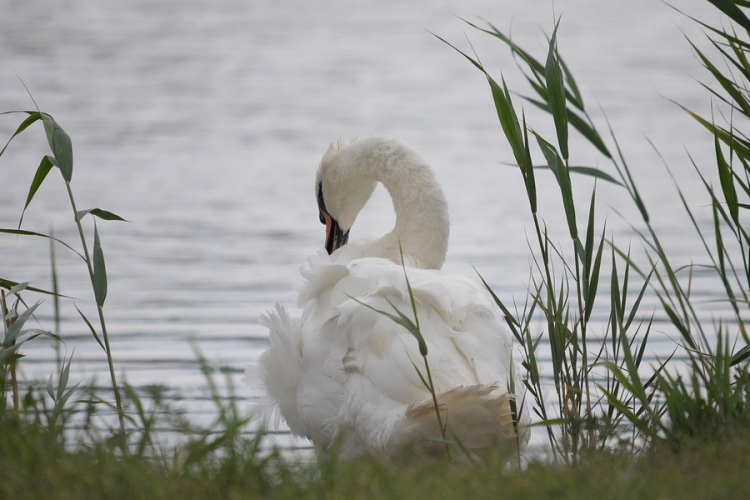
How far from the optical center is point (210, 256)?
28.8 feet

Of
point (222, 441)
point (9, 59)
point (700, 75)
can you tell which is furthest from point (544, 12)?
point (222, 441)

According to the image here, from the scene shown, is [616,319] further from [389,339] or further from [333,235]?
[333,235]

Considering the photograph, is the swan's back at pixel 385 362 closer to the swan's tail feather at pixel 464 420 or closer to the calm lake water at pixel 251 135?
the swan's tail feather at pixel 464 420

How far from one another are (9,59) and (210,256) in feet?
28.9

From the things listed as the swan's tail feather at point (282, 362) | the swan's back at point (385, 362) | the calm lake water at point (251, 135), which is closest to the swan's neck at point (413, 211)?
the calm lake water at point (251, 135)

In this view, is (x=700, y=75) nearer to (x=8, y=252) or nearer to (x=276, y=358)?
(x=8, y=252)

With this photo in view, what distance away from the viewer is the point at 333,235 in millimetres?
6289

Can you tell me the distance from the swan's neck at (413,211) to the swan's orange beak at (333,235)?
64 cm

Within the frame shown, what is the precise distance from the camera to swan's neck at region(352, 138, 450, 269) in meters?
5.30

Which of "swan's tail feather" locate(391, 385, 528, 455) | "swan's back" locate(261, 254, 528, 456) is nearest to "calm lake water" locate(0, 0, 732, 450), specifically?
"swan's back" locate(261, 254, 528, 456)

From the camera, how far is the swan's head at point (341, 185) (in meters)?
5.82

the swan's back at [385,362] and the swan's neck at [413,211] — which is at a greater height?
the swan's neck at [413,211]

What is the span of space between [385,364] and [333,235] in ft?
7.97

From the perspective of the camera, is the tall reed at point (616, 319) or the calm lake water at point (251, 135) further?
the calm lake water at point (251, 135)
